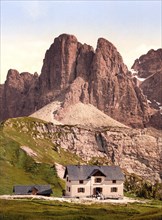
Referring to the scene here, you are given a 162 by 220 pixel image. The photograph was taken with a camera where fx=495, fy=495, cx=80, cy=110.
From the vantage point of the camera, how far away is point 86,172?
500 ft

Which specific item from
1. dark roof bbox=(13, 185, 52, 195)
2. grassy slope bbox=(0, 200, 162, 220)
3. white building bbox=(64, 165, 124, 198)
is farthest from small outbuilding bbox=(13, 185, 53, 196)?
grassy slope bbox=(0, 200, 162, 220)

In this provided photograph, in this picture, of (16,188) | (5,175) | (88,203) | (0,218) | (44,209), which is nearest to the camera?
(0,218)

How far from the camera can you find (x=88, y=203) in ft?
429

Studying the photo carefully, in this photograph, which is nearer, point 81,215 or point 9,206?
point 81,215

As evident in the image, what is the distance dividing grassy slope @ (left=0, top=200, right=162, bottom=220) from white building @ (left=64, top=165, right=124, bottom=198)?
21.9 m

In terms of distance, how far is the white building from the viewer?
150000mm

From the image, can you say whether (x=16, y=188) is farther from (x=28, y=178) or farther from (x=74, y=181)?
(x=28, y=178)

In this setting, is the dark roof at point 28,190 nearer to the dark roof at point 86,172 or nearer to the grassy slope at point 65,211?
the dark roof at point 86,172

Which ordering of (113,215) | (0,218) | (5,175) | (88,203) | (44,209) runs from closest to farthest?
(0,218) < (113,215) < (44,209) < (88,203) < (5,175)

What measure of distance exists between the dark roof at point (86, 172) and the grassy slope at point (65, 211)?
75.3 feet

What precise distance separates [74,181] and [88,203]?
63.3 feet

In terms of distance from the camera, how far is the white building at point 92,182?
150m

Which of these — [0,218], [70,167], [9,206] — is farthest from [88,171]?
[0,218]

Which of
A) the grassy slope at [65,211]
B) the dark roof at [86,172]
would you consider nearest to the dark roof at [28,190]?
the dark roof at [86,172]
